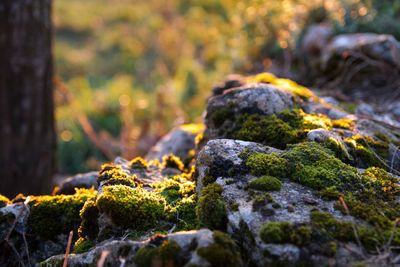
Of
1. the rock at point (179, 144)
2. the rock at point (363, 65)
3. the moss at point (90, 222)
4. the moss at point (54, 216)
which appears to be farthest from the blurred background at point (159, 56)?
the moss at point (90, 222)

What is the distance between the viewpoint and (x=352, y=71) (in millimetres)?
5656

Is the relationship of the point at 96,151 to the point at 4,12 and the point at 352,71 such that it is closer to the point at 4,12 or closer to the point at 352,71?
the point at 4,12

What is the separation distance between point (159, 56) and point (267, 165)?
36.9ft

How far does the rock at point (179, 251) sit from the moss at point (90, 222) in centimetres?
48

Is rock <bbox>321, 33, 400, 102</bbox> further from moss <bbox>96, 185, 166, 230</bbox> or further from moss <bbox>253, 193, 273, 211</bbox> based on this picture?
moss <bbox>96, 185, 166, 230</bbox>

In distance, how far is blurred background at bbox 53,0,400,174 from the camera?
6871mm

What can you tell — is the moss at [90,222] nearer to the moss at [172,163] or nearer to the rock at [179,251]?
the rock at [179,251]

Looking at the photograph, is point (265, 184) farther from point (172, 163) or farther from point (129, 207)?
point (172, 163)

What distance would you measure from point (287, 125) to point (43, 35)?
3.43 meters

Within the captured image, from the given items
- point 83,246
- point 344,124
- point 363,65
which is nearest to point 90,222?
point 83,246

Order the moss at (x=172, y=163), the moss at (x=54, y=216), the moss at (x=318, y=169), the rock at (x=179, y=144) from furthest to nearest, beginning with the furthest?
1. the rock at (x=179, y=144)
2. the moss at (x=172, y=163)
3. the moss at (x=54, y=216)
4. the moss at (x=318, y=169)

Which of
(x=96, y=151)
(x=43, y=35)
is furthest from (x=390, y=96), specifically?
(x=96, y=151)

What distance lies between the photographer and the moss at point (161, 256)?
223cm

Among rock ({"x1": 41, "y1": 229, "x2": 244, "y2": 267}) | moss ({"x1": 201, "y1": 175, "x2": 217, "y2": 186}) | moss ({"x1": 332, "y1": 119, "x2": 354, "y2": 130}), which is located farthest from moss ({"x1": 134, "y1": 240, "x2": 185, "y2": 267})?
moss ({"x1": 332, "y1": 119, "x2": 354, "y2": 130})
